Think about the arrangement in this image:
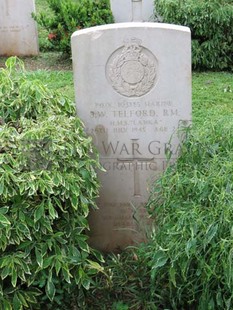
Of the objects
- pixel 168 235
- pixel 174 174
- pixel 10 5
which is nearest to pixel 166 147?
pixel 174 174

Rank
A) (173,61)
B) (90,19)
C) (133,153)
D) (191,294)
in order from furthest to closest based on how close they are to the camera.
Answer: (90,19), (133,153), (173,61), (191,294)

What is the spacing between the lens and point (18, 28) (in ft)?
26.9

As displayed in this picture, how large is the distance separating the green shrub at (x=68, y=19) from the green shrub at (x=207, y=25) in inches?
35.7

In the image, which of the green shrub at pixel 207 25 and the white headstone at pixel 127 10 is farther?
the white headstone at pixel 127 10

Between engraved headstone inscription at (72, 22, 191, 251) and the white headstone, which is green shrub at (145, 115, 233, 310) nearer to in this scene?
engraved headstone inscription at (72, 22, 191, 251)

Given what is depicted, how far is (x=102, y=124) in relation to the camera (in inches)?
145

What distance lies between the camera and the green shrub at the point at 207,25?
23.1 ft

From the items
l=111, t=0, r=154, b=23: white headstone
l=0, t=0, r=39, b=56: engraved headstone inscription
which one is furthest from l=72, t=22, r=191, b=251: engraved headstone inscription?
l=0, t=0, r=39, b=56: engraved headstone inscription

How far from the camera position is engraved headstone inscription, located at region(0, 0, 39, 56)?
8102mm

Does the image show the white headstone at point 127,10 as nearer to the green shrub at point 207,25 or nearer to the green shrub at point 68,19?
the green shrub at point 68,19

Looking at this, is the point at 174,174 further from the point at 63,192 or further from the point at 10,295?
the point at 10,295

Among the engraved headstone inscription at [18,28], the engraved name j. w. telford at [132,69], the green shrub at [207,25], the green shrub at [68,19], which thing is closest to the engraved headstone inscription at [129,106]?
the engraved name j. w. telford at [132,69]

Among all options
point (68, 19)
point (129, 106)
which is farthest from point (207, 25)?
point (129, 106)

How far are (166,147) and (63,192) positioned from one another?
924mm
